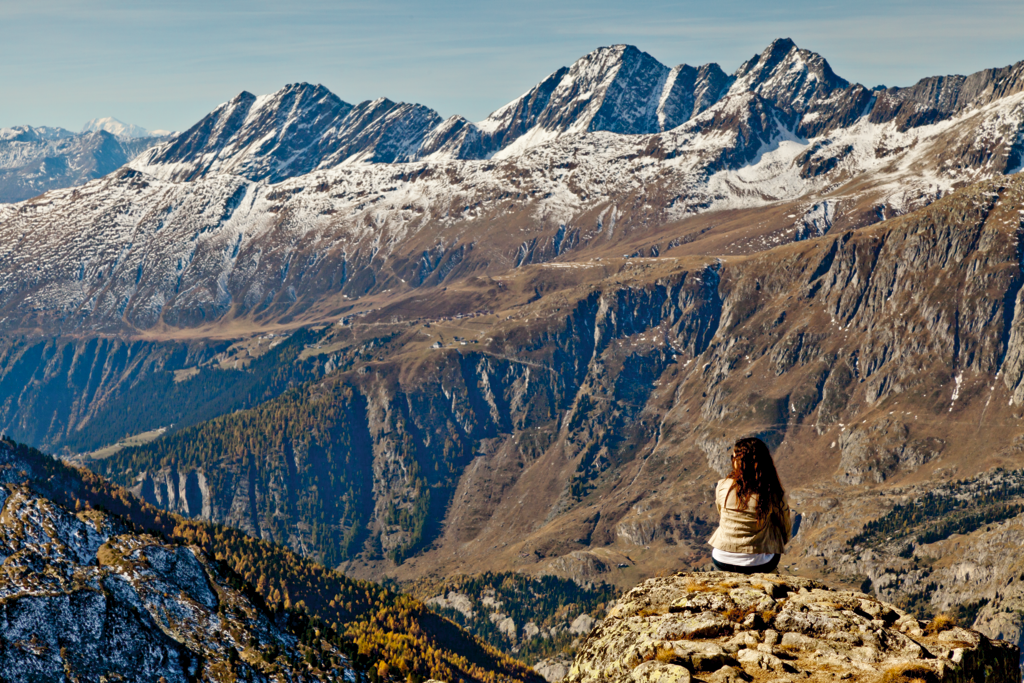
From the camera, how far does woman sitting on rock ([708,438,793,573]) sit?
78.9ft

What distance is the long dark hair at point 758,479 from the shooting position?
24.0 metres

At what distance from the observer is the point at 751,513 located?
24141mm

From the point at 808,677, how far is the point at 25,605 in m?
159

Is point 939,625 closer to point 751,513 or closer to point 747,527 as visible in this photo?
point 747,527

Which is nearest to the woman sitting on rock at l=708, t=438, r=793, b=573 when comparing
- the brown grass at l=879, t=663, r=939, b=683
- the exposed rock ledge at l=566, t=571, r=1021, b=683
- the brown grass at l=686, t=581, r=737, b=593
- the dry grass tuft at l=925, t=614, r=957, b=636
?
the exposed rock ledge at l=566, t=571, r=1021, b=683

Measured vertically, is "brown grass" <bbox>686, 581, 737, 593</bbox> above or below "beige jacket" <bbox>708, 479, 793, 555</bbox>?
below

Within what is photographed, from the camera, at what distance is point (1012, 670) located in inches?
930

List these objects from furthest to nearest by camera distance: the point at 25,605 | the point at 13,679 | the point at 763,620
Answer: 1. the point at 25,605
2. the point at 13,679
3. the point at 763,620

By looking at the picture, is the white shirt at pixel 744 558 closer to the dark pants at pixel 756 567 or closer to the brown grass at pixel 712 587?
the dark pants at pixel 756 567

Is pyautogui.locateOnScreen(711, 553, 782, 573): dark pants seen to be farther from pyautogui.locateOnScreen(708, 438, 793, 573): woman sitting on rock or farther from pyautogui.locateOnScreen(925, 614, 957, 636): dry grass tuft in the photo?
pyautogui.locateOnScreen(925, 614, 957, 636): dry grass tuft

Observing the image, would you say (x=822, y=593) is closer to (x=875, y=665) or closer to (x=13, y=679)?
(x=875, y=665)

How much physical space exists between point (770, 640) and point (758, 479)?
589cm

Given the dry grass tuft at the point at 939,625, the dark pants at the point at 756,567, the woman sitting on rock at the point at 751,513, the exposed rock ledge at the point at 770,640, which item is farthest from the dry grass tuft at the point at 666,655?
the dry grass tuft at the point at 939,625

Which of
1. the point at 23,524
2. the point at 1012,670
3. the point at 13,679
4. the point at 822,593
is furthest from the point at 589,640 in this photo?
the point at 23,524
